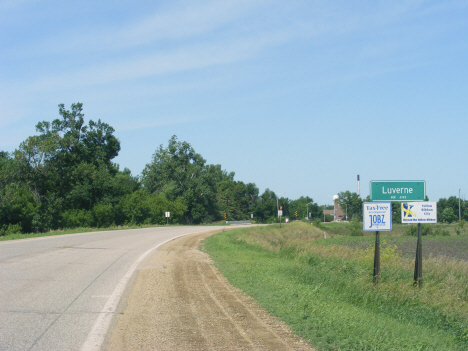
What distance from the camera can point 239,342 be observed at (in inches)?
234

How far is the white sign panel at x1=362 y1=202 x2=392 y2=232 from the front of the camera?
11.2 meters

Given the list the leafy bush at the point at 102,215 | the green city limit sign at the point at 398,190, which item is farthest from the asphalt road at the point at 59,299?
the leafy bush at the point at 102,215

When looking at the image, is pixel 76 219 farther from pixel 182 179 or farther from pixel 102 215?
pixel 182 179

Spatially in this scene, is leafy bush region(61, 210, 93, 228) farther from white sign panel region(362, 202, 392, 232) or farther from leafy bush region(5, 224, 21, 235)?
white sign panel region(362, 202, 392, 232)

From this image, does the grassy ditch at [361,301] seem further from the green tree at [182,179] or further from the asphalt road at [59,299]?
the green tree at [182,179]

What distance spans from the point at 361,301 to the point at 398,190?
3282 millimetres

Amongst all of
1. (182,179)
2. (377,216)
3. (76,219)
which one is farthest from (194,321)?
(182,179)

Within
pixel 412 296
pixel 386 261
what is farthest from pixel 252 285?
pixel 386 261

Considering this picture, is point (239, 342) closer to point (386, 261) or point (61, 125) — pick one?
point (386, 261)

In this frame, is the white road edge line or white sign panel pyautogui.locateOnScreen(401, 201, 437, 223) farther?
white sign panel pyautogui.locateOnScreen(401, 201, 437, 223)

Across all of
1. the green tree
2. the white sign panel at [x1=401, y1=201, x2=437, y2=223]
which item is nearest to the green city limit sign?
the white sign panel at [x1=401, y1=201, x2=437, y2=223]

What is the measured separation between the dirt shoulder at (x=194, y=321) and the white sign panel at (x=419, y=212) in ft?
16.0

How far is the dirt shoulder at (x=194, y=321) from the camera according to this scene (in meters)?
5.88

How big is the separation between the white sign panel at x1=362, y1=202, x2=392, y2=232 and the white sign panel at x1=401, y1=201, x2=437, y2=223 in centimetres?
38
